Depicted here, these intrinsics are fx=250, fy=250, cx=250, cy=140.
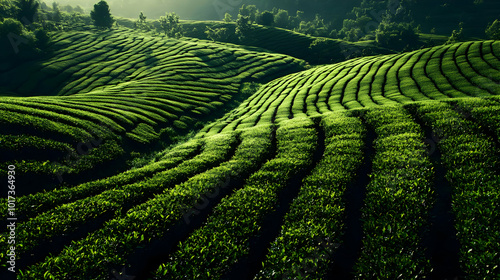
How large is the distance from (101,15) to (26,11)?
1326 inches

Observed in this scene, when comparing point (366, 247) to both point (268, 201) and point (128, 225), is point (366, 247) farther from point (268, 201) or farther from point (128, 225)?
point (128, 225)

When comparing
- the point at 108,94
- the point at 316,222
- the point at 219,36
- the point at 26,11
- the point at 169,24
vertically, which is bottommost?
the point at 108,94

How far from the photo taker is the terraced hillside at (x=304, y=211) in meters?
11.6

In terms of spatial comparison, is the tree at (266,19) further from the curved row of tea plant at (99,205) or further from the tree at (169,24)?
the curved row of tea plant at (99,205)

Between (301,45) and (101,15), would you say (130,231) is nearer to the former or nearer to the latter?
(301,45)

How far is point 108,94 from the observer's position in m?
55.7

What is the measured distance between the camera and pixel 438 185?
16594 millimetres

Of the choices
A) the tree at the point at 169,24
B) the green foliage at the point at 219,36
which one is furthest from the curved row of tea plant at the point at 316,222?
the tree at the point at 169,24

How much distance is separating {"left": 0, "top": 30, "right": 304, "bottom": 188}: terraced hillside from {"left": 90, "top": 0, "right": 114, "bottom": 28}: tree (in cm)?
1717

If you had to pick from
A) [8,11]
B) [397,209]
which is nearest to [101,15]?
[8,11]

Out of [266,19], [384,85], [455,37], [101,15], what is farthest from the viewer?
[266,19]

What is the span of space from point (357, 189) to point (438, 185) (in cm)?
505

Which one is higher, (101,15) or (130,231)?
(101,15)

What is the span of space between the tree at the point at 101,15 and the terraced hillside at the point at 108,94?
56.3 ft
